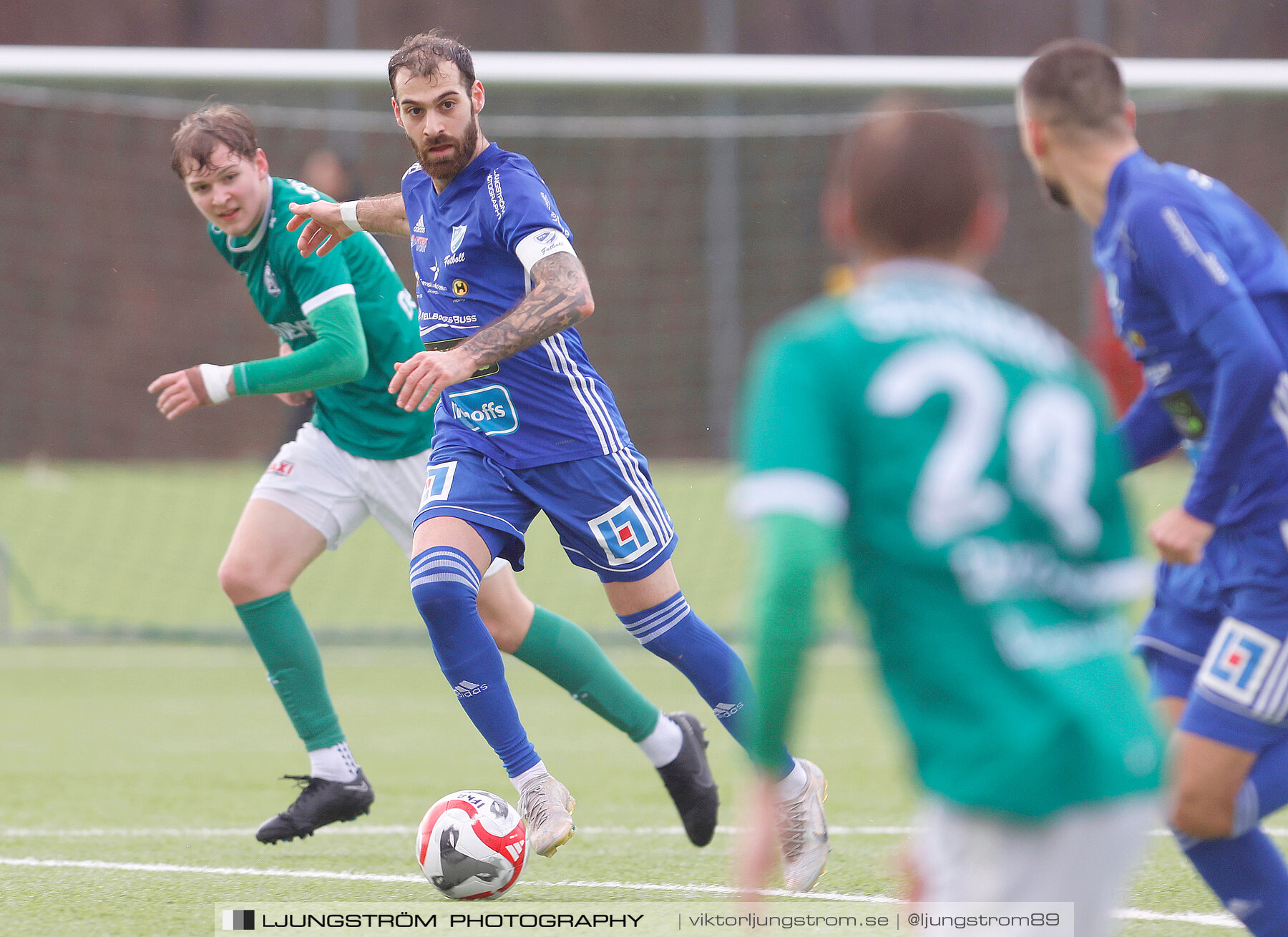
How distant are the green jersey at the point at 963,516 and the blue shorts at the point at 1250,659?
0.99 metres

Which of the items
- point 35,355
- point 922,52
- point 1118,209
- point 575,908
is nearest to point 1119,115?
point 1118,209

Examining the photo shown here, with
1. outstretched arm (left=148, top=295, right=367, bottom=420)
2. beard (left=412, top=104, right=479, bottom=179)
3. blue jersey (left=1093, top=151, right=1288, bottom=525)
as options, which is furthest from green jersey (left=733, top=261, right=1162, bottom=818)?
outstretched arm (left=148, top=295, right=367, bottom=420)

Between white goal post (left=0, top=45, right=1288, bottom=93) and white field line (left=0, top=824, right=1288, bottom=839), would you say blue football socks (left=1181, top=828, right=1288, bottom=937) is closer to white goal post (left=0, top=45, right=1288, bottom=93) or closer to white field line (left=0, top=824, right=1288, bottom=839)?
white field line (left=0, top=824, right=1288, bottom=839)

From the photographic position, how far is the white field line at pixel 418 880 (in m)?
3.68

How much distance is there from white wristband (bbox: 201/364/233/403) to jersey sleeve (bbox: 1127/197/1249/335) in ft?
8.74

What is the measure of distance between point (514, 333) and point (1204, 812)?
77.9 inches

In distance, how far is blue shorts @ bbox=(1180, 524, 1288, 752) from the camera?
9.20 ft

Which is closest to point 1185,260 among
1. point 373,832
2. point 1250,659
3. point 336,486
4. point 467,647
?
point 1250,659

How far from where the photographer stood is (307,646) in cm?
481

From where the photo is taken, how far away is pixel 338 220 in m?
4.59

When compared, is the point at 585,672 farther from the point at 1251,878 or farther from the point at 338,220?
the point at 1251,878

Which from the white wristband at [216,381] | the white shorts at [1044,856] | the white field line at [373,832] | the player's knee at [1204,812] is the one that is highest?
the white shorts at [1044,856]

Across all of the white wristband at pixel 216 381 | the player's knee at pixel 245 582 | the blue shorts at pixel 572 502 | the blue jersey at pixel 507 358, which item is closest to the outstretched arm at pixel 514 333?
the blue jersey at pixel 507 358

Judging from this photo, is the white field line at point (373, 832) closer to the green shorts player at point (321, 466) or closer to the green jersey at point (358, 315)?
the green shorts player at point (321, 466)
